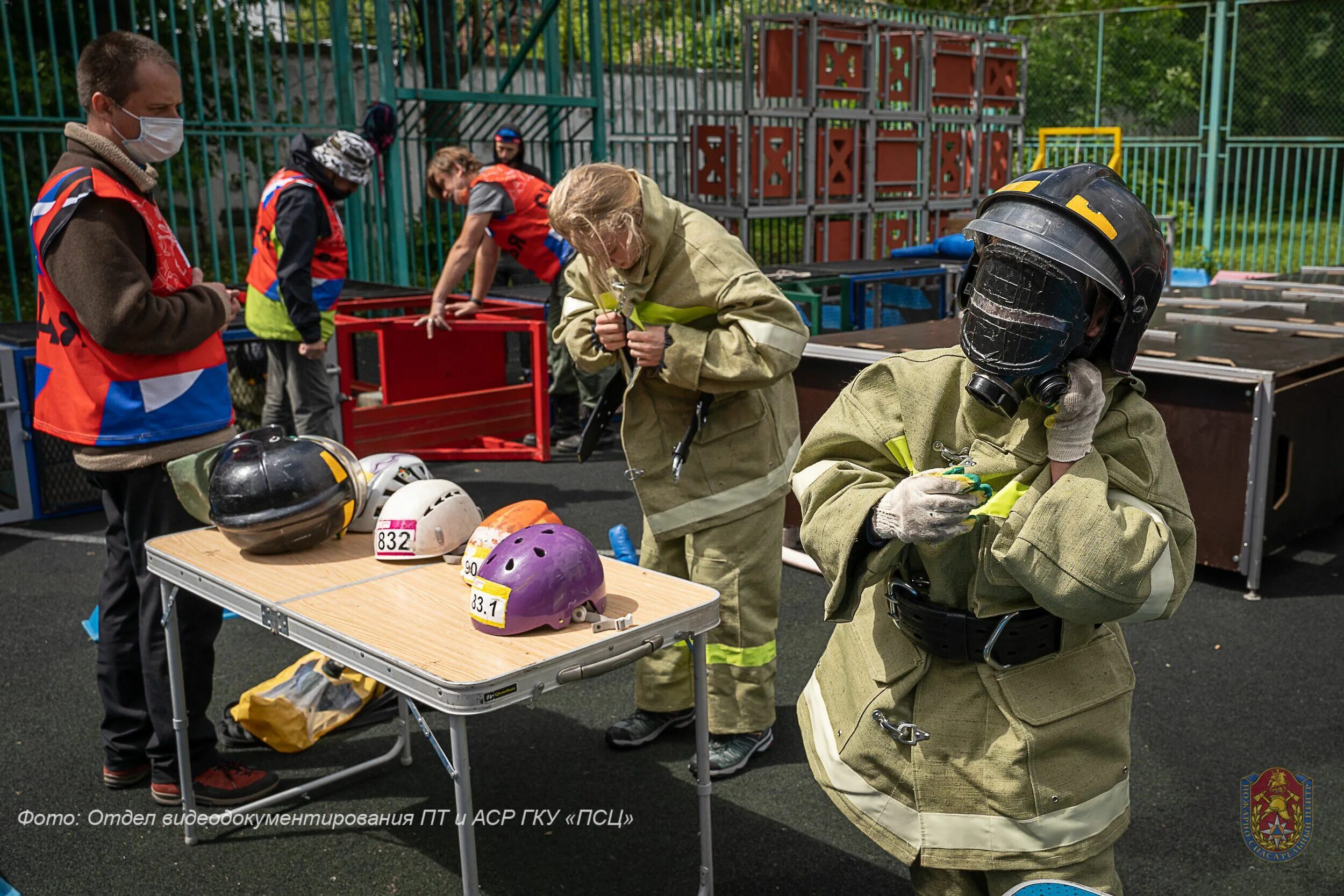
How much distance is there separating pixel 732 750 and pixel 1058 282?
233 centimetres

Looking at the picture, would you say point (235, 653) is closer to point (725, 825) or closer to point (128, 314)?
point (128, 314)

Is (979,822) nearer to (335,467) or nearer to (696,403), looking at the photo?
(696,403)

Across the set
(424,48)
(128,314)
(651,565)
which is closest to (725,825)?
(651,565)

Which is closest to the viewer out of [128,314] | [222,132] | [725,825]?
[128,314]

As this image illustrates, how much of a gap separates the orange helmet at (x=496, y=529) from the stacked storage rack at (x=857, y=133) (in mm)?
9599

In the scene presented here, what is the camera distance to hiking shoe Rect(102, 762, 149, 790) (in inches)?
145

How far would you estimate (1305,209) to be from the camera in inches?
585

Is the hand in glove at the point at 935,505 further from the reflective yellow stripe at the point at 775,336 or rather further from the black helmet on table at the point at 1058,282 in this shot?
the reflective yellow stripe at the point at 775,336

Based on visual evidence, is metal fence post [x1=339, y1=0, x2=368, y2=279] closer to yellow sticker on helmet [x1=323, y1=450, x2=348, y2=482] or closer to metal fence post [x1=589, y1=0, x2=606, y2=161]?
metal fence post [x1=589, y1=0, x2=606, y2=161]

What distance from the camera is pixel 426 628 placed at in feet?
8.50

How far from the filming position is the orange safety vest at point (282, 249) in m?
5.84

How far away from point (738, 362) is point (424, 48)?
10657mm

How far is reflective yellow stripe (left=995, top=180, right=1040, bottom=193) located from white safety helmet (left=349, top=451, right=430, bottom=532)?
1.97m

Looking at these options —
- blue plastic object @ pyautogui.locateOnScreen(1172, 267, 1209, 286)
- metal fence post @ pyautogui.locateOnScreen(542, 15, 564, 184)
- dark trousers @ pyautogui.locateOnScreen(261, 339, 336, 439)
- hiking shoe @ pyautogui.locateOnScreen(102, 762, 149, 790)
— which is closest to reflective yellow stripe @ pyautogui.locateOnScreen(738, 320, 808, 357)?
hiking shoe @ pyautogui.locateOnScreen(102, 762, 149, 790)
